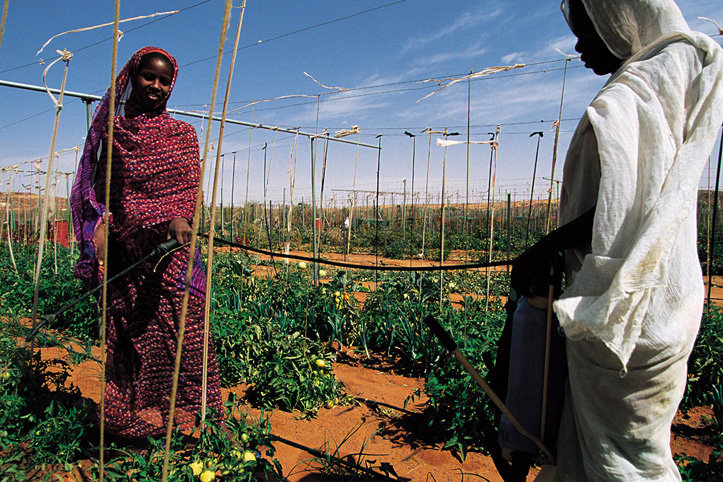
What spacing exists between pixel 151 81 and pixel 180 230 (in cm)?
68

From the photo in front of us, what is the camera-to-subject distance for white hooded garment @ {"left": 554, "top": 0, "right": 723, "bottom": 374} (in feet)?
2.86

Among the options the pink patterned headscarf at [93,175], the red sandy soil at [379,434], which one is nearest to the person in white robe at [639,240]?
the red sandy soil at [379,434]

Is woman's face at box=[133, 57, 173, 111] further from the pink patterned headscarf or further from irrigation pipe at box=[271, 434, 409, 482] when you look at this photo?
irrigation pipe at box=[271, 434, 409, 482]

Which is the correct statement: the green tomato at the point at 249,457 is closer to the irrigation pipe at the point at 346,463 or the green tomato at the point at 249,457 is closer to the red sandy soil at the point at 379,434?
the irrigation pipe at the point at 346,463

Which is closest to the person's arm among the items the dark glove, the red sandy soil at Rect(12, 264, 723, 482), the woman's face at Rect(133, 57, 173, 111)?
the dark glove

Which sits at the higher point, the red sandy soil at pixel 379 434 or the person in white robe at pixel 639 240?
the person in white robe at pixel 639 240

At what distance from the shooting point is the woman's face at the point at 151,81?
1886 mm

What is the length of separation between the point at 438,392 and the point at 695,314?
1714mm

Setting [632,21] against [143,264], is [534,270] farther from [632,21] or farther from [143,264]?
[143,264]

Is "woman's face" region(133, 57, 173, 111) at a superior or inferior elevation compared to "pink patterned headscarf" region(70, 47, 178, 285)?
superior

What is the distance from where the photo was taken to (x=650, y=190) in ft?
2.94

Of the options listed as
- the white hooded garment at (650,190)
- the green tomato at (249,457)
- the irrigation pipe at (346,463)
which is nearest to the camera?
the white hooded garment at (650,190)

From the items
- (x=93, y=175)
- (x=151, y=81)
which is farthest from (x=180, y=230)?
(x=151, y=81)

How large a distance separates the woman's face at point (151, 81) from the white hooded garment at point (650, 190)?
172cm
